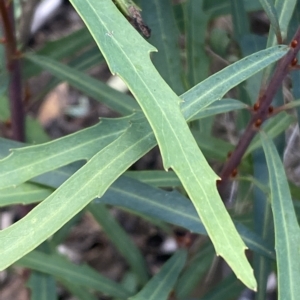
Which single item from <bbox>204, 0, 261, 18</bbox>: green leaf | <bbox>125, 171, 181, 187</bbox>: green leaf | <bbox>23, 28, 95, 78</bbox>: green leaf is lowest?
<bbox>125, 171, 181, 187</bbox>: green leaf

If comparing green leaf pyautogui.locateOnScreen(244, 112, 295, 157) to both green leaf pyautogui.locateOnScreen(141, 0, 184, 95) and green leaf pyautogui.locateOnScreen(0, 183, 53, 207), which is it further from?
green leaf pyautogui.locateOnScreen(0, 183, 53, 207)

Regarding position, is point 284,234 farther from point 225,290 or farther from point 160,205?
point 225,290

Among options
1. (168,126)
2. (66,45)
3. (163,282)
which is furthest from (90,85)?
(168,126)

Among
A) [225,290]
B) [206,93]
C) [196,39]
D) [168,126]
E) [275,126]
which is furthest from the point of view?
[225,290]

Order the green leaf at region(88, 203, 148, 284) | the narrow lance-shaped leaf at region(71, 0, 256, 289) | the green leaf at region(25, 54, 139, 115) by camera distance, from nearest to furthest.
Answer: the narrow lance-shaped leaf at region(71, 0, 256, 289), the green leaf at region(25, 54, 139, 115), the green leaf at region(88, 203, 148, 284)

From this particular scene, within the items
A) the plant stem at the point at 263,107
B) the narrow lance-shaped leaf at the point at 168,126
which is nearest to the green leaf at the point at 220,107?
the plant stem at the point at 263,107

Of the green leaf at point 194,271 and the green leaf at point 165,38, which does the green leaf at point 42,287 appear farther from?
the green leaf at point 165,38

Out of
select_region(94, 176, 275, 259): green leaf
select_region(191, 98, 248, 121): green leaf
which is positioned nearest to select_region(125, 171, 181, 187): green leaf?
select_region(94, 176, 275, 259): green leaf
